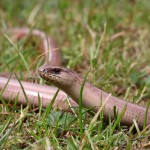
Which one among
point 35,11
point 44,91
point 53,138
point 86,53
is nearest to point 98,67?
point 86,53

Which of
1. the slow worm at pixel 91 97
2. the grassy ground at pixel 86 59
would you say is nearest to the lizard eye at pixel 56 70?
the slow worm at pixel 91 97

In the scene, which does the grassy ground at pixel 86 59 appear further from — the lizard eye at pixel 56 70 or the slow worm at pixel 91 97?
the lizard eye at pixel 56 70

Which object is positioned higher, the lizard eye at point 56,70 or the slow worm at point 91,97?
the lizard eye at point 56,70

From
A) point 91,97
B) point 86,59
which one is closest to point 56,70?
point 91,97

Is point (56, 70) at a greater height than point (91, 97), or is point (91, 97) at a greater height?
point (56, 70)

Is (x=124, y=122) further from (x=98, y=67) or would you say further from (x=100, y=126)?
(x=98, y=67)

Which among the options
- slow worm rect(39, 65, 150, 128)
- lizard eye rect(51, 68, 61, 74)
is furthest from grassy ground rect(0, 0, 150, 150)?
lizard eye rect(51, 68, 61, 74)

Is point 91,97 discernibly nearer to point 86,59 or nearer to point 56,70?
point 56,70

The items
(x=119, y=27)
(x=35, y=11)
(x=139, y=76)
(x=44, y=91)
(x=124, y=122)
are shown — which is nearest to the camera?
(x=124, y=122)

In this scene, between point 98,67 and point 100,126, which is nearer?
point 100,126
